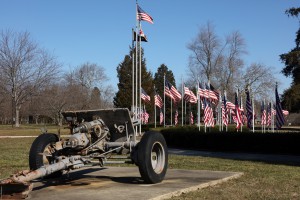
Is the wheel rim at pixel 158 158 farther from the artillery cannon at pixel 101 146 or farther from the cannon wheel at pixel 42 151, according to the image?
the cannon wheel at pixel 42 151

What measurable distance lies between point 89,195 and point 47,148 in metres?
1.97

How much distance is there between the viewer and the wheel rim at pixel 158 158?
353 inches

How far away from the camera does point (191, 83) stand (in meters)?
80.1

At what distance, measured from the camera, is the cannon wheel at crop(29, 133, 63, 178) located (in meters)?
8.62

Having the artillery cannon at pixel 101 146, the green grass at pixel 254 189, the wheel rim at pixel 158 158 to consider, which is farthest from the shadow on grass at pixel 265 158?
the artillery cannon at pixel 101 146

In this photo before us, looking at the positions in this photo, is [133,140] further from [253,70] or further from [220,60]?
[253,70]

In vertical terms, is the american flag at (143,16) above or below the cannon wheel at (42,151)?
above

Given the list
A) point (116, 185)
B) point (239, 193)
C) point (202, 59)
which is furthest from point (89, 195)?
point (202, 59)

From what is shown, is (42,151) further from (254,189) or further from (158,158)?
(254,189)

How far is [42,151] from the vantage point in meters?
8.75

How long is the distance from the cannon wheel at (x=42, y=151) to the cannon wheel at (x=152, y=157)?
1.67 m

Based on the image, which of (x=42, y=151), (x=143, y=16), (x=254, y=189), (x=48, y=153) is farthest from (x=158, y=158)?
(x=143, y=16)

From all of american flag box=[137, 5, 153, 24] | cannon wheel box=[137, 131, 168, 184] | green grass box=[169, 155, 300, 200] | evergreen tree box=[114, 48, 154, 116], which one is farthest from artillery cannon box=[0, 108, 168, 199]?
evergreen tree box=[114, 48, 154, 116]

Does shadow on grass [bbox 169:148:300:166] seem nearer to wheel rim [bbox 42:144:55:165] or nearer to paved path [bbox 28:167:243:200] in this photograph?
paved path [bbox 28:167:243:200]
